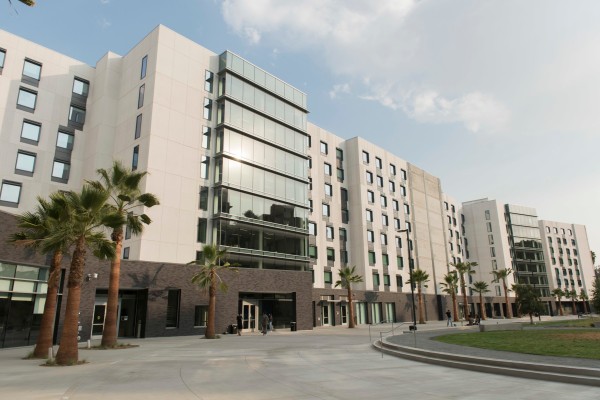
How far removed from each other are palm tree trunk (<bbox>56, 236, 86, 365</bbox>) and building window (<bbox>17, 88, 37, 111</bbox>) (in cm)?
2786

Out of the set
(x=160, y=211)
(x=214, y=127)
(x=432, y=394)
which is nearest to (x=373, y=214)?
(x=214, y=127)

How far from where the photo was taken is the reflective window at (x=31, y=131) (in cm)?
3785

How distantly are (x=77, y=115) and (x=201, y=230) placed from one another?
18.3 m

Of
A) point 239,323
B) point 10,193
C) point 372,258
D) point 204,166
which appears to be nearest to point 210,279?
point 239,323

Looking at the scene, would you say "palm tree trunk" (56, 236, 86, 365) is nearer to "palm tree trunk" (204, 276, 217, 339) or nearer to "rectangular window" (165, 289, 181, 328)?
"palm tree trunk" (204, 276, 217, 339)

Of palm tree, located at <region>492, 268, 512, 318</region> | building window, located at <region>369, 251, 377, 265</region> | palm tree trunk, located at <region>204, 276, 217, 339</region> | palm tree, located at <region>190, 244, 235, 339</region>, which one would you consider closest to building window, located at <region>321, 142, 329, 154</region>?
building window, located at <region>369, 251, 377, 265</region>

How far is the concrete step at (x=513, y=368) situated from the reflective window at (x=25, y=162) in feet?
121

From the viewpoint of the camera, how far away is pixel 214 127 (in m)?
42.3

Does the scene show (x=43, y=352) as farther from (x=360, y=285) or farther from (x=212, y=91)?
(x=360, y=285)

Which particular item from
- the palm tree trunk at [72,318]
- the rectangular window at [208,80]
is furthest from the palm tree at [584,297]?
the palm tree trunk at [72,318]

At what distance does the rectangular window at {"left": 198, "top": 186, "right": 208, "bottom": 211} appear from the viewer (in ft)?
129

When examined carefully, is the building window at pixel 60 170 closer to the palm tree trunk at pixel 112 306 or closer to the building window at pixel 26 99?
the building window at pixel 26 99

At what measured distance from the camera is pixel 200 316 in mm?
35938

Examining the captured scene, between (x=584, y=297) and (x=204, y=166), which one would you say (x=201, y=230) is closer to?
(x=204, y=166)
